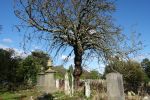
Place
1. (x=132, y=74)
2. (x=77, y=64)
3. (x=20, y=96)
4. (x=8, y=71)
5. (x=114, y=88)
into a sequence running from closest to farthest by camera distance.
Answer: (x=114, y=88) → (x=20, y=96) → (x=77, y=64) → (x=132, y=74) → (x=8, y=71)

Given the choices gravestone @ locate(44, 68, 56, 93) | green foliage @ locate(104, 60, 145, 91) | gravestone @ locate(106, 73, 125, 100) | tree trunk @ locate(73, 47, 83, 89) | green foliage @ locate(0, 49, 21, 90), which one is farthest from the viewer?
green foliage @ locate(0, 49, 21, 90)

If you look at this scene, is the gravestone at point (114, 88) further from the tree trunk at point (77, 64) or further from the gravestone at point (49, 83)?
the tree trunk at point (77, 64)

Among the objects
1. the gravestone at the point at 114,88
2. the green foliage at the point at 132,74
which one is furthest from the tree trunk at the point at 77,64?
the gravestone at the point at 114,88

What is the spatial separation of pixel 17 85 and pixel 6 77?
14.4ft

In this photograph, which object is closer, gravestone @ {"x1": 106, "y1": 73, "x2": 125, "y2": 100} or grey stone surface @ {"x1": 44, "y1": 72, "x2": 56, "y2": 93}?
gravestone @ {"x1": 106, "y1": 73, "x2": 125, "y2": 100}

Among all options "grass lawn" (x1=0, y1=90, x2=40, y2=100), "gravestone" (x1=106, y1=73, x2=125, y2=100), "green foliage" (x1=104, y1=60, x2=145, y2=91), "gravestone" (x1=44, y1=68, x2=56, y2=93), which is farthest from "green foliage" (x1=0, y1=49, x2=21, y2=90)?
"gravestone" (x1=106, y1=73, x2=125, y2=100)

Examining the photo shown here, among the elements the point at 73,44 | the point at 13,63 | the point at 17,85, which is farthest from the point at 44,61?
the point at 73,44

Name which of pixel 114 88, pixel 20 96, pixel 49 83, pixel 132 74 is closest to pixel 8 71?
pixel 132 74

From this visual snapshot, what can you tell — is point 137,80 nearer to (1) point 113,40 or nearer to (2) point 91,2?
(1) point 113,40

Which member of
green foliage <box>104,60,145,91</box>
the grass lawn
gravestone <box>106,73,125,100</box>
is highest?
green foliage <box>104,60,145,91</box>

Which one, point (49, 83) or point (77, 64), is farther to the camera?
point (77, 64)

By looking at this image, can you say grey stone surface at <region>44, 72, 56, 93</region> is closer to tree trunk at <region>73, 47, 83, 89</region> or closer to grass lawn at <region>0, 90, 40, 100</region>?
grass lawn at <region>0, 90, 40, 100</region>

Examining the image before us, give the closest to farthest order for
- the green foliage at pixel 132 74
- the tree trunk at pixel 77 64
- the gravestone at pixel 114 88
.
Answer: the gravestone at pixel 114 88, the tree trunk at pixel 77 64, the green foliage at pixel 132 74

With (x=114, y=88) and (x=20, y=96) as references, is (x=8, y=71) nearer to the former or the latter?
(x=20, y=96)
